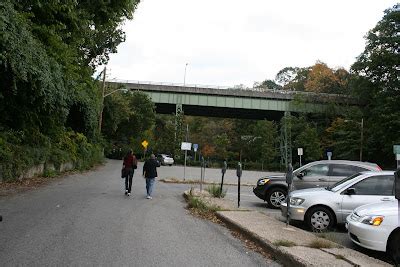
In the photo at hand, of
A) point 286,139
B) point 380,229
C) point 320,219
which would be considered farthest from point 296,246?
point 286,139

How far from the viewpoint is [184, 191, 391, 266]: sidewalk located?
6.36 m

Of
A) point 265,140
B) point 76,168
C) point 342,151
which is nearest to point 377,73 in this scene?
point 342,151

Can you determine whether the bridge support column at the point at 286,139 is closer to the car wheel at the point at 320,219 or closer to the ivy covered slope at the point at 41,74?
the ivy covered slope at the point at 41,74

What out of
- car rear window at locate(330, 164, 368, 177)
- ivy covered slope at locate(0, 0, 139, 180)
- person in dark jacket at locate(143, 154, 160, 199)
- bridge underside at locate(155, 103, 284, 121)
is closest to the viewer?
ivy covered slope at locate(0, 0, 139, 180)

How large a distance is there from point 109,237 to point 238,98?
55.9m

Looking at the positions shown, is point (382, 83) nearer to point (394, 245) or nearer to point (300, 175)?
point (300, 175)

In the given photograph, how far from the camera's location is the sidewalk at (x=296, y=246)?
6363 millimetres

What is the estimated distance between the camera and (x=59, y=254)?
21.6ft

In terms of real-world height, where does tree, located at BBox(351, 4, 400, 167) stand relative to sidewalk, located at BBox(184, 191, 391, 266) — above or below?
above

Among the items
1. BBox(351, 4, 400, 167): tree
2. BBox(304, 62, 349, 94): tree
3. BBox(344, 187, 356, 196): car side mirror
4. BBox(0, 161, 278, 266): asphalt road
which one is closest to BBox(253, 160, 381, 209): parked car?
BBox(0, 161, 278, 266): asphalt road

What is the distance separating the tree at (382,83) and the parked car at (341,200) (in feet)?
136

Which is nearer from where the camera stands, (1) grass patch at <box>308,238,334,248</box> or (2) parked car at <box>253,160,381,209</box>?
(1) grass patch at <box>308,238,334,248</box>

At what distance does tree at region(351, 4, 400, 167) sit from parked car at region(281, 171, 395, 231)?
41395mm

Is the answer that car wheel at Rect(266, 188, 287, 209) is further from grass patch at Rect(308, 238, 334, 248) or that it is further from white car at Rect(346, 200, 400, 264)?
grass patch at Rect(308, 238, 334, 248)
